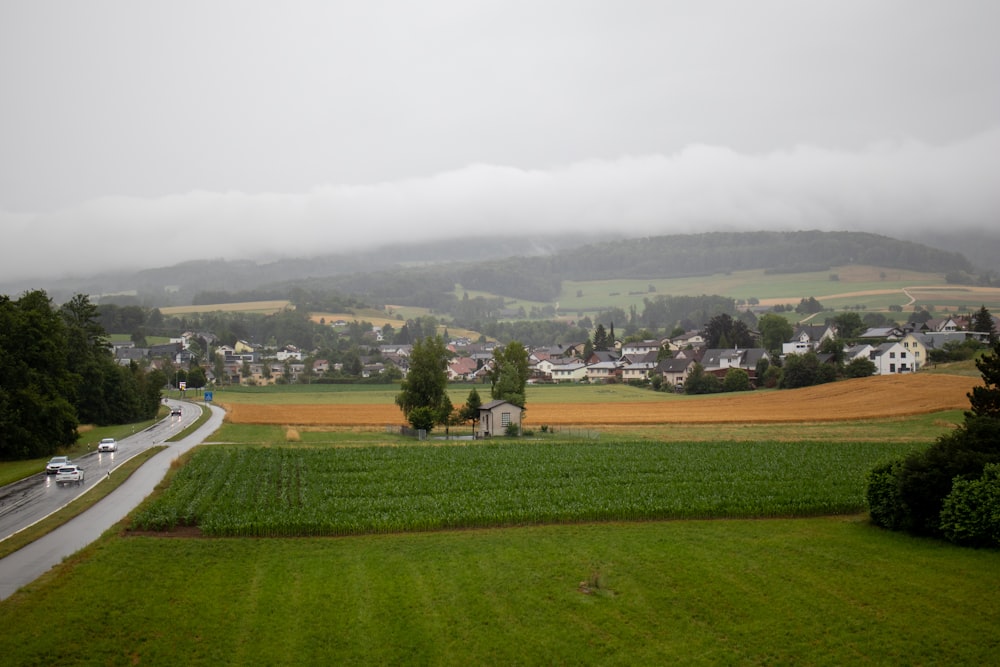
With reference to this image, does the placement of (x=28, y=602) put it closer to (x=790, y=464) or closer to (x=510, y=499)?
(x=510, y=499)

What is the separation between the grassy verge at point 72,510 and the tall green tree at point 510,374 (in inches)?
1200

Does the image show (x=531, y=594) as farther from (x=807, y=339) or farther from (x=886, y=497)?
(x=807, y=339)

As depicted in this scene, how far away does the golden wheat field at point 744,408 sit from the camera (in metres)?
71.8

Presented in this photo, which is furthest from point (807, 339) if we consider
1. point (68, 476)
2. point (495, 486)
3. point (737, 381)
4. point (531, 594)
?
point (531, 594)

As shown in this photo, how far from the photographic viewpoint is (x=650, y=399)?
103 m

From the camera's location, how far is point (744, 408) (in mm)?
83188

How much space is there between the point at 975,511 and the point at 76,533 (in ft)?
98.0

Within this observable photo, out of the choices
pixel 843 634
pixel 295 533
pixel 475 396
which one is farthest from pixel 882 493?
pixel 475 396

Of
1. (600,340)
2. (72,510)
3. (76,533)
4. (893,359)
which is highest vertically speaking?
(76,533)

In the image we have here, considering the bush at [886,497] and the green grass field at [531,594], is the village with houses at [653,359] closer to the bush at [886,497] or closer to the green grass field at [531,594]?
the green grass field at [531,594]

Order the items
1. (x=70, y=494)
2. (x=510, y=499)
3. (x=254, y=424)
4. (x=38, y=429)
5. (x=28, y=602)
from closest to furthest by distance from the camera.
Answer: (x=28, y=602)
(x=510, y=499)
(x=70, y=494)
(x=38, y=429)
(x=254, y=424)

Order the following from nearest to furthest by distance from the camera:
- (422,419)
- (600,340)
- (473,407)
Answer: (422,419) → (473,407) → (600,340)

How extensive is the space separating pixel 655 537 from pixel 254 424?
5416 cm

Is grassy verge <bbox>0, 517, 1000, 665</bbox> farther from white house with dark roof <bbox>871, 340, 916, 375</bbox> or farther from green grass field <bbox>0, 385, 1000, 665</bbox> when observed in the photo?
white house with dark roof <bbox>871, 340, 916, 375</bbox>
